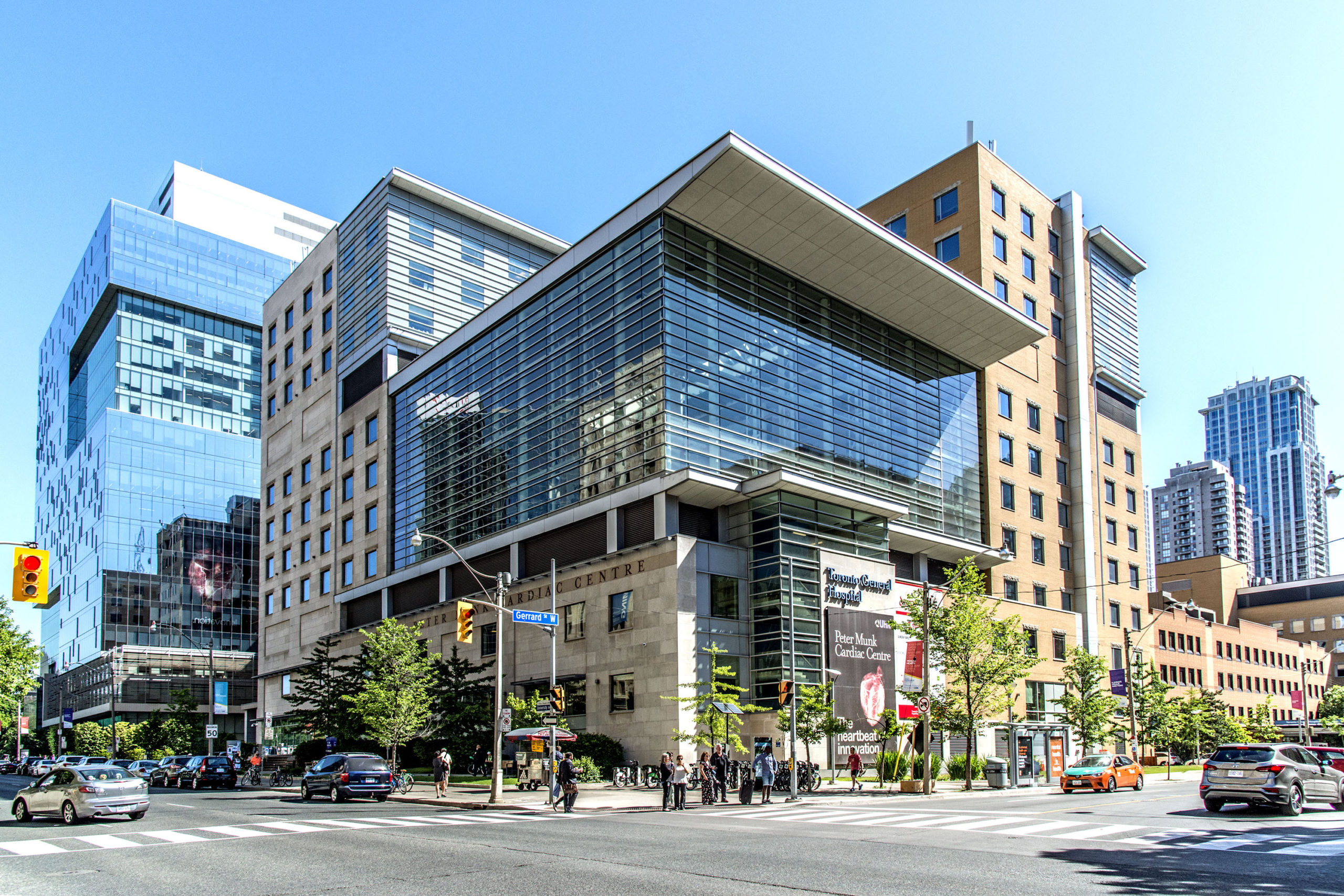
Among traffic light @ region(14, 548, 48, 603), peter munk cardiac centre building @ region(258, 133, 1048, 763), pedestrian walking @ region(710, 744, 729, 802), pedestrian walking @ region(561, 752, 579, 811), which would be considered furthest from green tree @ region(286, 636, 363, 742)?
traffic light @ region(14, 548, 48, 603)

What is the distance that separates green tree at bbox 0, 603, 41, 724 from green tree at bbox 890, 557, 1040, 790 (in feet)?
160

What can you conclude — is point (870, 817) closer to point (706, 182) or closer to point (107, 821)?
point (107, 821)

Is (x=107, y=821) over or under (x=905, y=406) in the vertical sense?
under

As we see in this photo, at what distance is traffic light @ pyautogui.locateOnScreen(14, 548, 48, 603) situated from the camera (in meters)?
21.9

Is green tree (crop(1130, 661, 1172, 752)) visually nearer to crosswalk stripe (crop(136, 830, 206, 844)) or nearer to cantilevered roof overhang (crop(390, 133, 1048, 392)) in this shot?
cantilevered roof overhang (crop(390, 133, 1048, 392))

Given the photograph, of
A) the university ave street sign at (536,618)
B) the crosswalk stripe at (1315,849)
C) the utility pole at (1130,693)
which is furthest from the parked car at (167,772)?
the crosswalk stripe at (1315,849)

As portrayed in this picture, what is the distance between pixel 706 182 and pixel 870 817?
29.8 metres

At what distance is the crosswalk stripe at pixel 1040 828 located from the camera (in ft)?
74.3

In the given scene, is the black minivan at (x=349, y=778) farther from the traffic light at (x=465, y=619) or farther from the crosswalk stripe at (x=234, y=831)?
the crosswalk stripe at (x=234, y=831)

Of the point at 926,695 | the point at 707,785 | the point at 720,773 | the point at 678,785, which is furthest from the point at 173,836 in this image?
the point at 926,695

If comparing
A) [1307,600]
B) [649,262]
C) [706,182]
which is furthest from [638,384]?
[1307,600]

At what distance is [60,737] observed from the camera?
12594 cm

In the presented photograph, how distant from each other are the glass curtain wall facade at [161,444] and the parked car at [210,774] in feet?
263

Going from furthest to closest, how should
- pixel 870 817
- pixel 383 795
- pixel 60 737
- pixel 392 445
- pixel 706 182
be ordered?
pixel 60 737 < pixel 392 445 < pixel 706 182 < pixel 383 795 < pixel 870 817
